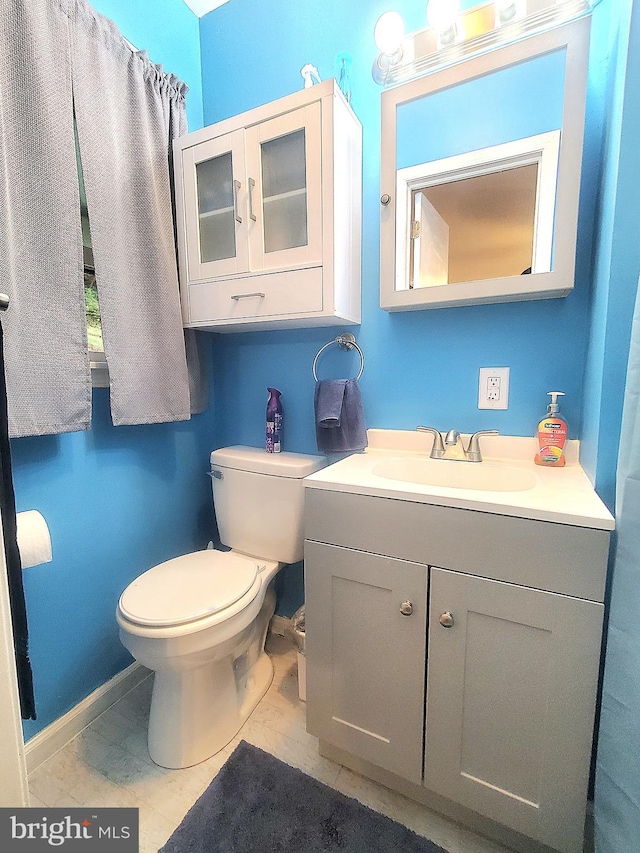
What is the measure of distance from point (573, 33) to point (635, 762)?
1562mm

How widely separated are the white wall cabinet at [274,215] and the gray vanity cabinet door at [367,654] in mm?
733

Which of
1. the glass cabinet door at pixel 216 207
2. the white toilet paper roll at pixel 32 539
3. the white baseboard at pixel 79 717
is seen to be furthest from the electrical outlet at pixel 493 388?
the white baseboard at pixel 79 717

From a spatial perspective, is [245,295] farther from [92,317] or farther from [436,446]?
[436,446]

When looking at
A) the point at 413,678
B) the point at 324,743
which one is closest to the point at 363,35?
the point at 413,678

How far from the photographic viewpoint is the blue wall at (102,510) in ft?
3.63

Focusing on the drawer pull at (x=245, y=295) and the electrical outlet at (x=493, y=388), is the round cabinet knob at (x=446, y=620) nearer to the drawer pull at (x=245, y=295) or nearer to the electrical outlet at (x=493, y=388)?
the electrical outlet at (x=493, y=388)

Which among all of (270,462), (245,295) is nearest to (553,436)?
(270,462)

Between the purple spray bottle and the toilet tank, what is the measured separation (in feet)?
0.16

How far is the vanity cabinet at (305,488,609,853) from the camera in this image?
0.77 metres

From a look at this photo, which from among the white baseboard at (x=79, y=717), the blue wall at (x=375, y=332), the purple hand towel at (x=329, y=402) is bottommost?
the white baseboard at (x=79, y=717)

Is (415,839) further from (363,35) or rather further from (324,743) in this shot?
(363,35)

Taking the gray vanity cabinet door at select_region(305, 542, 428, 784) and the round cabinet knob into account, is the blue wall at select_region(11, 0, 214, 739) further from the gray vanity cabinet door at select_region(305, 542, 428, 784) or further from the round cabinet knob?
the round cabinet knob

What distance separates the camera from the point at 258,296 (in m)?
1.23

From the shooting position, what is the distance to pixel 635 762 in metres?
0.64
